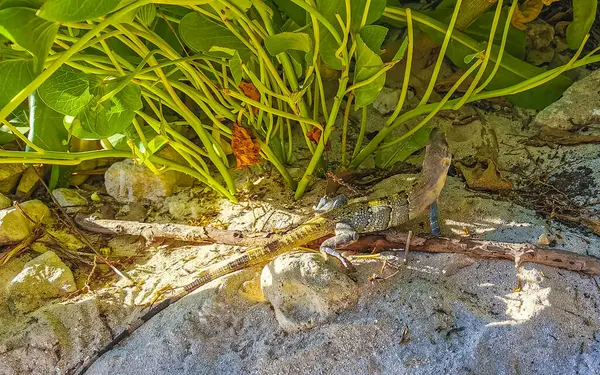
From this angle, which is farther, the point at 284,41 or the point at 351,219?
the point at 351,219

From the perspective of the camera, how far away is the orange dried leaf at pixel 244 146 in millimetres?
1885

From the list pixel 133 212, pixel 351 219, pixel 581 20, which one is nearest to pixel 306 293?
pixel 351 219

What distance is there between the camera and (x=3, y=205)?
220 centimetres

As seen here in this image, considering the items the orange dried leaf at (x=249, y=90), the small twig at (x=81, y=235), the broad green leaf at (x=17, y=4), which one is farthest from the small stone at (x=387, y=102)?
the broad green leaf at (x=17, y=4)

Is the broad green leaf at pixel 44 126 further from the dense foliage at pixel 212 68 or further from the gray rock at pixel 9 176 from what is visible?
the gray rock at pixel 9 176

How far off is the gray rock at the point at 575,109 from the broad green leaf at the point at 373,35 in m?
1.00

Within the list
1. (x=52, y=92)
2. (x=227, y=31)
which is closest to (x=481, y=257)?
(x=227, y=31)

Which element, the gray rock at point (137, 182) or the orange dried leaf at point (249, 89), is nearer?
the orange dried leaf at point (249, 89)

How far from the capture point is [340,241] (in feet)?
5.93

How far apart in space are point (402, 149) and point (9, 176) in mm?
1783

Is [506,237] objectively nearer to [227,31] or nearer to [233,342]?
[233,342]

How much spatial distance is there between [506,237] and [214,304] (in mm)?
996

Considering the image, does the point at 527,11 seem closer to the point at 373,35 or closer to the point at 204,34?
the point at 373,35

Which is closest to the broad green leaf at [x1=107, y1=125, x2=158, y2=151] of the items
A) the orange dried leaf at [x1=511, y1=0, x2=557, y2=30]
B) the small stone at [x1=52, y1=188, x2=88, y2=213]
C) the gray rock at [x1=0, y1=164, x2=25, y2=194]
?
the small stone at [x1=52, y1=188, x2=88, y2=213]
